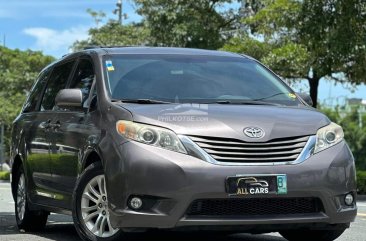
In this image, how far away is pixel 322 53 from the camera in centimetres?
1730

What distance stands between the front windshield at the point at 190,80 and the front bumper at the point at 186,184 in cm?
86

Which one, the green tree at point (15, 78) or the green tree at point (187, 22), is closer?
the green tree at point (187, 22)

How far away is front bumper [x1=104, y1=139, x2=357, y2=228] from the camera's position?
5.05 metres

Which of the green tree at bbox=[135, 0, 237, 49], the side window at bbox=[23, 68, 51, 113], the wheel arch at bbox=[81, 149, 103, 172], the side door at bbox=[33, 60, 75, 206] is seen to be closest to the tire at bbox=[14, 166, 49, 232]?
the side door at bbox=[33, 60, 75, 206]

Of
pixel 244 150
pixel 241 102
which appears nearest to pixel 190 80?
pixel 241 102

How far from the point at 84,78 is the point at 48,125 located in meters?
0.68

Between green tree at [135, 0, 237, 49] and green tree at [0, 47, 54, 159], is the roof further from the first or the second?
green tree at [0, 47, 54, 159]

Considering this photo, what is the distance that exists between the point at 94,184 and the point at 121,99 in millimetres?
734

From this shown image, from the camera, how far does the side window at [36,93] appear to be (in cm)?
803

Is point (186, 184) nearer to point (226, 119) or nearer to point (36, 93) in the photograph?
point (226, 119)

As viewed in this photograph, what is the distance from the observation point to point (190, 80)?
6.26 meters

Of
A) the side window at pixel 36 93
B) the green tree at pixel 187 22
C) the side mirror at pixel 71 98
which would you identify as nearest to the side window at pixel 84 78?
the side mirror at pixel 71 98

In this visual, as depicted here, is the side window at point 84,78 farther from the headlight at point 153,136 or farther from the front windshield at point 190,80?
the headlight at point 153,136

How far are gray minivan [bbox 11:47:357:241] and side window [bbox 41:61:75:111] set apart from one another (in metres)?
0.88
